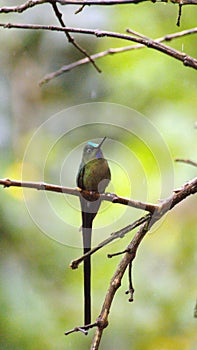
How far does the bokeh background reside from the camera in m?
1.09

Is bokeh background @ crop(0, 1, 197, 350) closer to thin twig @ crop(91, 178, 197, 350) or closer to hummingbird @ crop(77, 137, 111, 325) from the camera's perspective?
hummingbird @ crop(77, 137, 111, 325)

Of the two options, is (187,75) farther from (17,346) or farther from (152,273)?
(17,346)

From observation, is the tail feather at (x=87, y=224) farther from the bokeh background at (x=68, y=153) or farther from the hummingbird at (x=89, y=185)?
the bokeh background at (x=68, y=153)

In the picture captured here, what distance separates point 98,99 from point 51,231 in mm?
Result: 298

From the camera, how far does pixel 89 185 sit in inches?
25.6

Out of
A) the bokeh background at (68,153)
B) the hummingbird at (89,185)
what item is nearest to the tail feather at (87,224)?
the hummingbird at (89,185)

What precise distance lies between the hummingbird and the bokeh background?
328 mm

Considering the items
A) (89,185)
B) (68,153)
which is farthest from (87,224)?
(68,153)

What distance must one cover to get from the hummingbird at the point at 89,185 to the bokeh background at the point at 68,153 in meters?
0.33

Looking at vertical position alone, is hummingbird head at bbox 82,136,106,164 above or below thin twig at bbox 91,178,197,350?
above

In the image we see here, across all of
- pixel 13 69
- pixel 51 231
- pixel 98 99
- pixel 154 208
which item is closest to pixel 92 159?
pixel 154 208

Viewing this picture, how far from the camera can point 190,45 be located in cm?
116

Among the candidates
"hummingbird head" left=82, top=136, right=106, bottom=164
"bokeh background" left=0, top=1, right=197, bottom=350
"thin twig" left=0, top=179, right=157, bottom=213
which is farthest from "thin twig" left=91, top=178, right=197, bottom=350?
"bokeh background" left=0, top=1, right=197, bottom=350

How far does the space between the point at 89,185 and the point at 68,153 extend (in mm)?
356
